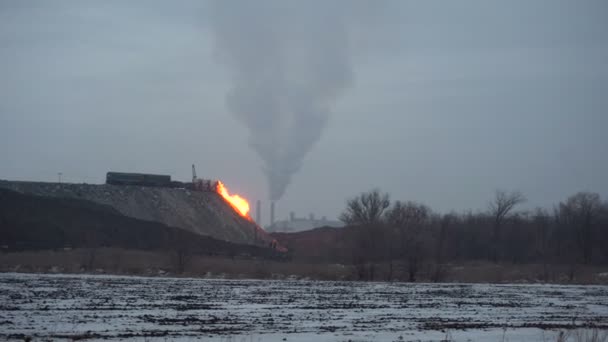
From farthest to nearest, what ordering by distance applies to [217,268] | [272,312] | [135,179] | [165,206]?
1. [135,179]
2. [165,206]
3. [217,268]
4. [272,312]

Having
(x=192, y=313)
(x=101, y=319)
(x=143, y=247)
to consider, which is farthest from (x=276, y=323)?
(x=143, y=247)

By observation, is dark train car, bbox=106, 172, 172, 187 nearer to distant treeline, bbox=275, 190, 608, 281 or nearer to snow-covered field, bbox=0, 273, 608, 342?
distant treeline, bbox=275, 190, 608, 281

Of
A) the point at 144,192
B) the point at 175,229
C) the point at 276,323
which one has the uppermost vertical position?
the point at 144,192

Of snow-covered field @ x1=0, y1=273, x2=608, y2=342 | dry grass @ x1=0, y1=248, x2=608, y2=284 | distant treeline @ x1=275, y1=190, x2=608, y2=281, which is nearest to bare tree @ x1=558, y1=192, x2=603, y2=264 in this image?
distant treeline @ x1=275, y1=190, x2=608, y2=281

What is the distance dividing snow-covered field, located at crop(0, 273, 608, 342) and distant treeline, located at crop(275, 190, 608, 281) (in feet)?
53.9

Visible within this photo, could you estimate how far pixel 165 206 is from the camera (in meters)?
Result: 74.2

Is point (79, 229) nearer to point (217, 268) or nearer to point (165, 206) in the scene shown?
point (165, 206)

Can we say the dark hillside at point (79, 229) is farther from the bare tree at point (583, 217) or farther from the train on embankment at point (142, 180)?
the bare tree at point (583, 217)

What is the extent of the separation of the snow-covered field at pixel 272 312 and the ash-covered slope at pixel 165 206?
37643mm

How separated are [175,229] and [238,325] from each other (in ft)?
162

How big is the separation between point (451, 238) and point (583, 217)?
19.4m

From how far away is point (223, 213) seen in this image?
77.8m

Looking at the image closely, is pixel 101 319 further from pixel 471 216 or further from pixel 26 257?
pixel 471 216

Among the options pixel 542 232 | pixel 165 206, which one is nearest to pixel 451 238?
pixel 542 232
